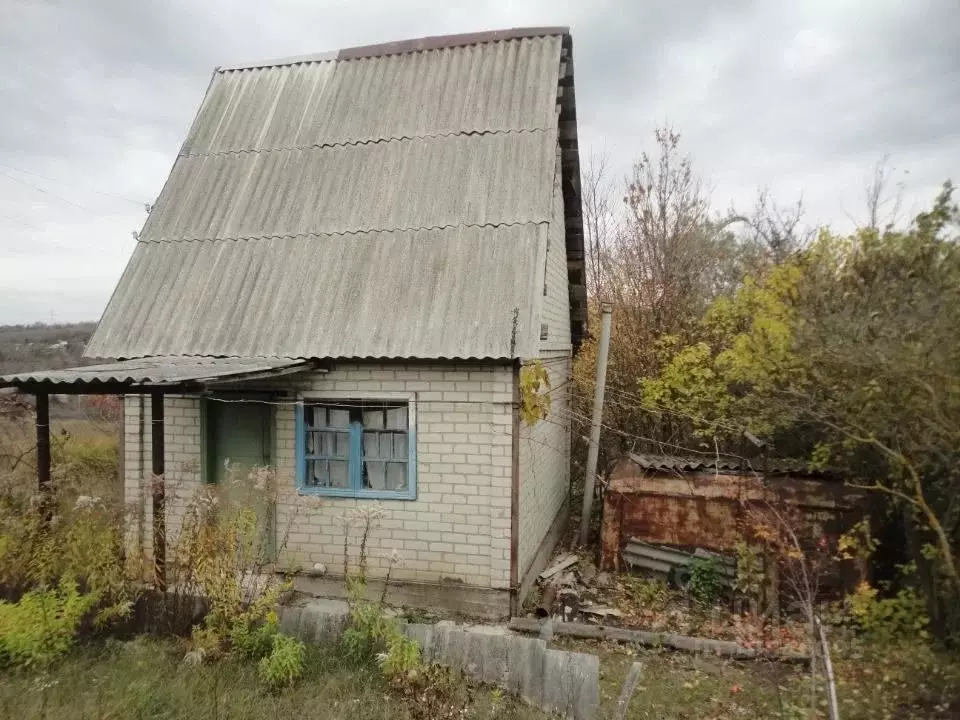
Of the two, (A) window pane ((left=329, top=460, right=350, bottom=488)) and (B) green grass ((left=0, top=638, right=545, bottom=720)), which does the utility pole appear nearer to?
(A) window pane ((left=329, top=460, right=350, bottom=488))

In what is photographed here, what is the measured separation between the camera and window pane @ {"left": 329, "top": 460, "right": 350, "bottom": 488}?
802 centimetres

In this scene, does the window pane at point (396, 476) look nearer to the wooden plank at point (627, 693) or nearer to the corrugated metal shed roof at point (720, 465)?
the corrugated metal shed roof at point (720, 465)

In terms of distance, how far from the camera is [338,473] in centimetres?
804

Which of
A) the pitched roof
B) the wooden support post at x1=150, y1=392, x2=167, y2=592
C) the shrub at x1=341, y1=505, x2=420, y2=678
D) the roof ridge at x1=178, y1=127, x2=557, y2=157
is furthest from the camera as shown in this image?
the roof ridge at x1=178, y1=127, x2=557, y2=157

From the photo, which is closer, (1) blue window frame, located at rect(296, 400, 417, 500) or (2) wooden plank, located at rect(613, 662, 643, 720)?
(2) wooden plank, located at rect(613, 662, 643, 720)

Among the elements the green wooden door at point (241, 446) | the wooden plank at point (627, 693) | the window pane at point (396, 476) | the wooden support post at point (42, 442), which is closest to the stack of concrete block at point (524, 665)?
the wooden plank at point (627, 693)

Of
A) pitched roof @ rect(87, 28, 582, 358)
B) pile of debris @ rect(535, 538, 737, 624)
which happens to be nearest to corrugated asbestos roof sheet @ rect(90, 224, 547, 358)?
pitched roof @ rect(87, 28, 582, 358)

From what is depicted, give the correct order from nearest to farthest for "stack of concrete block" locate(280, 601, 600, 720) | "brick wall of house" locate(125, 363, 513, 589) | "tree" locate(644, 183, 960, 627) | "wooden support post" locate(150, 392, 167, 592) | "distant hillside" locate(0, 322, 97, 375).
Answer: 1. "stack of concrete block" locate(280, 601, 600, 720)
2. "tree" locate(644, 183, 960, 627)
3. "wooden support post" locate(150, 392, 167, 592)
4. "brick wall of house" locate(125, 363, 513, 589)
5. "distant hillside" locate(0, 322, 97, 375)

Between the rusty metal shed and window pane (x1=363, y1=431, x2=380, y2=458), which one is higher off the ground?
window pane (x1=363, y1=431, x2=380, y2=458)

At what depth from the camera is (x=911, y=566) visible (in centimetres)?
661

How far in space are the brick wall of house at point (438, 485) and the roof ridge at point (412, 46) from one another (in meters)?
5.91

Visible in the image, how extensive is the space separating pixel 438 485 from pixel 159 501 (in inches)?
117

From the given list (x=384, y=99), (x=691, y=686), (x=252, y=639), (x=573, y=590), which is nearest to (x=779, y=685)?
(x=691, y=686)

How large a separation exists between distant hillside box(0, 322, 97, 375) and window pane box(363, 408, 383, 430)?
16.6 metres
